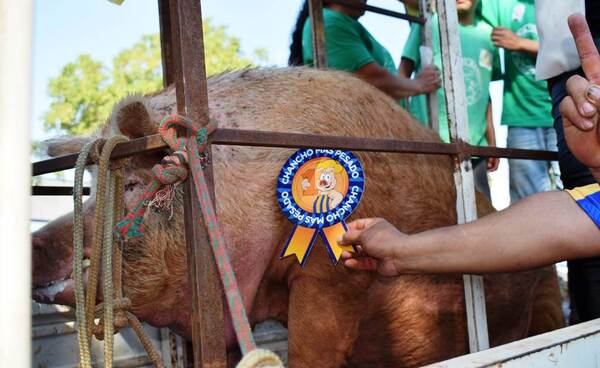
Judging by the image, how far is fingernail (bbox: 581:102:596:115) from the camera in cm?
184

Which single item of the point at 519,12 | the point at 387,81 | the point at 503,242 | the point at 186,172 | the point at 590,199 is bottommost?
the point at 503,242

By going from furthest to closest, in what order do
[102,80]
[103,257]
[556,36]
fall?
1. [102,80]
2. [556,36]
3. [103,257]

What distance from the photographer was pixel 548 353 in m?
1.49

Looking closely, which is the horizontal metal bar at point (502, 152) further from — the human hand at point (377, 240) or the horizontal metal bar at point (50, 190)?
the horizontal metal bar at point (50, 190)

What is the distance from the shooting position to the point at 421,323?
9.83 ft

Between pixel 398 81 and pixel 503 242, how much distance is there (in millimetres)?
2411

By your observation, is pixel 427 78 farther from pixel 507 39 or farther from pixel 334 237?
pixel 334 237

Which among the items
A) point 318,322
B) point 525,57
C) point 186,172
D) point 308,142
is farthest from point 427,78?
point 186,172

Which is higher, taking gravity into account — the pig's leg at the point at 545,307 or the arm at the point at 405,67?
the arm at the point at 405,67

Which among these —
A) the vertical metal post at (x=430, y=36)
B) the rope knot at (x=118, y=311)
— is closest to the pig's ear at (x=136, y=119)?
the rope knot at (x=118, y=311)

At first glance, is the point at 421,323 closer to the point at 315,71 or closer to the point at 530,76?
the point at 315,71

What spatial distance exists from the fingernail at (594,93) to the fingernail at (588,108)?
23 millimetres

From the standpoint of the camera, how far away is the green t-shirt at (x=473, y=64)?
181 inches

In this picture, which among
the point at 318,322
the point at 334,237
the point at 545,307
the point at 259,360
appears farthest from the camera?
the point at 545,307
